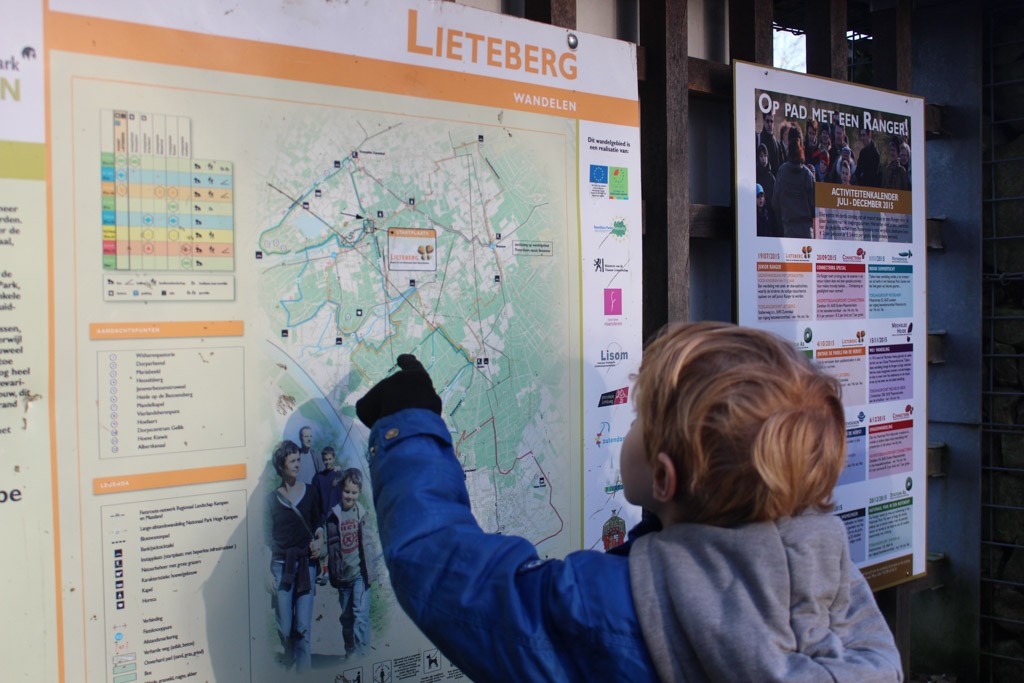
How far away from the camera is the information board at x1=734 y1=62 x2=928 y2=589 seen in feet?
8.63

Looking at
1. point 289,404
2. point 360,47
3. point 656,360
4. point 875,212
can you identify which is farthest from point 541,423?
point 875,212

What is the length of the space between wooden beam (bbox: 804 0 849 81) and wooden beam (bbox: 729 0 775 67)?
32 centimetres

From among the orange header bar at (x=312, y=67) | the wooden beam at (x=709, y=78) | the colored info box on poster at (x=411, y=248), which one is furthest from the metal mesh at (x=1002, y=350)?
the colored info box on poster at (x=411, y=248)

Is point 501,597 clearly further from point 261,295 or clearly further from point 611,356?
point 611,356

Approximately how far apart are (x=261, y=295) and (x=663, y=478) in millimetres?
834

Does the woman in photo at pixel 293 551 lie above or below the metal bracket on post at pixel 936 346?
below

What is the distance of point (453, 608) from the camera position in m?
1.27

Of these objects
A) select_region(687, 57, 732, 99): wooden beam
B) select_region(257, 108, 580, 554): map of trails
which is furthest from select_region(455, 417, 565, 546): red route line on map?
select_region(687, 57, 732, 99): wooden beam

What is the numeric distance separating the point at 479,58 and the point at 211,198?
0.68 m

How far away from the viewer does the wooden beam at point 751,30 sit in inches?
110

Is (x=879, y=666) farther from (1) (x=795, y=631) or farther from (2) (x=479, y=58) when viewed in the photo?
(2) (x=479, y=58)

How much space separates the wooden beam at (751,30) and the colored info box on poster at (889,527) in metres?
1.55

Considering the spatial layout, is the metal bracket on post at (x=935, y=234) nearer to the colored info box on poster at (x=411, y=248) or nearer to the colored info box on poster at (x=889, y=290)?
the colored info box on poster at (x=889, y=290)

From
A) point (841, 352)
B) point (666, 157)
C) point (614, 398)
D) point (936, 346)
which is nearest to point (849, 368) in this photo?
point (841, 352)
